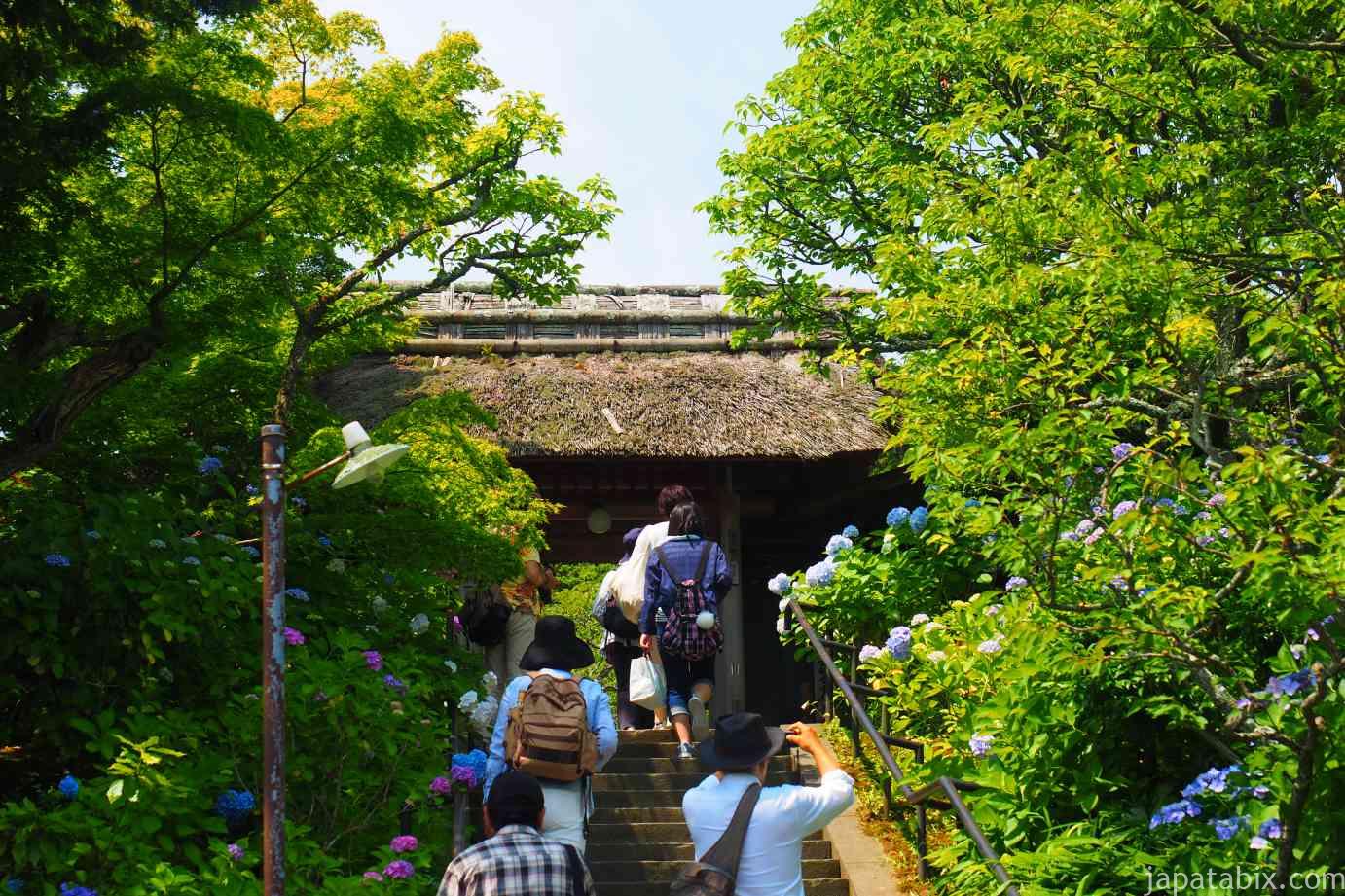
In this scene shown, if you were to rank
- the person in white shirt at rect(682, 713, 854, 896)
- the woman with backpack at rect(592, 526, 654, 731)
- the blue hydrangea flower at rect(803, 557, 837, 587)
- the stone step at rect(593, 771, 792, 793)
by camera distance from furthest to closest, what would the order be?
the blue hydrangea flower at rect(803, 557, 837, 587)
the woman with backpack at rect(592, 526, 654, 731)
the stone step at rect(593, 771, 792, 793)
the person in white shirt at rect(682, 713, 854, 896)

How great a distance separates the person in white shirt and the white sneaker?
3.32 metres

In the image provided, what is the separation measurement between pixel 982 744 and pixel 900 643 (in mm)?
1304

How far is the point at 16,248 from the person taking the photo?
6.66 meters

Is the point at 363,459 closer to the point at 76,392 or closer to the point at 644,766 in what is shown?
the point at 76,392

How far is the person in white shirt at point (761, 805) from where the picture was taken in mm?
4637

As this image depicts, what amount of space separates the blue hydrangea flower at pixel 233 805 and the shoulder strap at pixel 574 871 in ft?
8.12

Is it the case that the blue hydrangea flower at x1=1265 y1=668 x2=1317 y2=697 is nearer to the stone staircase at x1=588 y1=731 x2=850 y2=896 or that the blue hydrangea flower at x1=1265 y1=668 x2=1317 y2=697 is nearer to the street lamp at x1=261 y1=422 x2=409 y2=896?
the stone staircase at x1=588 y1=731 x2=850 y2=896

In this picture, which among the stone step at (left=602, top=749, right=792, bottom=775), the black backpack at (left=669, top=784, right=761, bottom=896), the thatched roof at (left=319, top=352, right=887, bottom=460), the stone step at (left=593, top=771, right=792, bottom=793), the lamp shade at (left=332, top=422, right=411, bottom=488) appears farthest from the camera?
the thatched roof at (left=319, top=352, right=887, bottom=460)

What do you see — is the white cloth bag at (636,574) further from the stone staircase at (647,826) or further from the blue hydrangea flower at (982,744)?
the blue hydrangea flower at (982,744)

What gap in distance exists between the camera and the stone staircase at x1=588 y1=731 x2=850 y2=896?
290 inches

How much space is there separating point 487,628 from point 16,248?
14.1 ft

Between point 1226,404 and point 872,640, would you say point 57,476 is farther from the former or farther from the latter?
point 1226,404

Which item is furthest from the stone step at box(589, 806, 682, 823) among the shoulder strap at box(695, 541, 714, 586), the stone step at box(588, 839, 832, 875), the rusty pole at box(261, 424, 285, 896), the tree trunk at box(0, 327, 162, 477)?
the tree trunk at box(0, 327, 162, 477)

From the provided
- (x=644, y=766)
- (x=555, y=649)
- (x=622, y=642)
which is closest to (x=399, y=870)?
(x=555, y=649)
